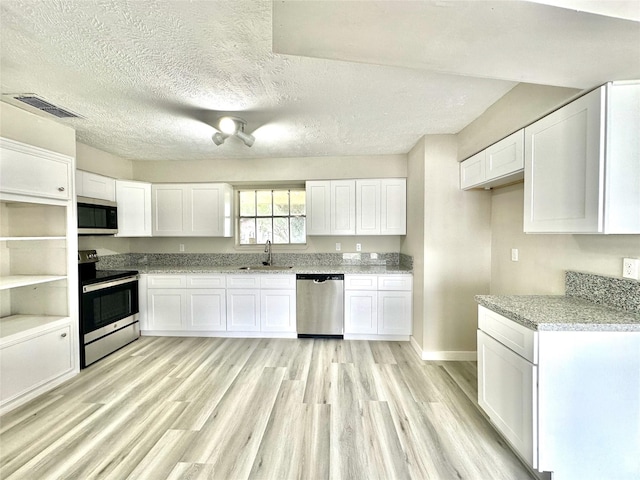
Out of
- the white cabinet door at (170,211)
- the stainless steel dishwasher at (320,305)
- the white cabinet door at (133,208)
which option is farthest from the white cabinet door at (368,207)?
the white cabinet door at (133,208)

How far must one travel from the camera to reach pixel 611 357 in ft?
4.19

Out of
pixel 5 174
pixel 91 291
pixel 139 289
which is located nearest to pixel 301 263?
pixel 139 289

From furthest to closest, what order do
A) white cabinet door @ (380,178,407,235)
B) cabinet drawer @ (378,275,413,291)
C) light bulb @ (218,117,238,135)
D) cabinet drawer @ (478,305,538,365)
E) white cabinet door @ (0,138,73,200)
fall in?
white cabinet door @ (380,178,407,235) → cabinet drawer @ (378,275,413,291) → light bulb @ (218,117,238,135) → white cabinet door @ (0,138,73,200) → cabinet drawer @ (478,305,538,365)

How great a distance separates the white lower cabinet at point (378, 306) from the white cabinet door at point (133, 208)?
2857 mm

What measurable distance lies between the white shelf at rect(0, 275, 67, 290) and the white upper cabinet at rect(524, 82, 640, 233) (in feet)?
12.6

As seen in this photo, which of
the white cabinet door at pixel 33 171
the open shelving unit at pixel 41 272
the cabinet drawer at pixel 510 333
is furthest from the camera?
the open shelving unit at pixel 41 272

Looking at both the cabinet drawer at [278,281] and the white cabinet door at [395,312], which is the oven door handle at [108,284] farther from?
the white cabinet door at [395,312]

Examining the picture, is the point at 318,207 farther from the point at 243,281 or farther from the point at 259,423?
the point at 259,423

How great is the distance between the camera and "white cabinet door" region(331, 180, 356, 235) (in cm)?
356

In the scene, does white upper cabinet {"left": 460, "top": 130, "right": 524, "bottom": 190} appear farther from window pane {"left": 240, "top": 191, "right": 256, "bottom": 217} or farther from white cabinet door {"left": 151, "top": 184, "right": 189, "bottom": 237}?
white cabinet door {"left": 151, "top": 184, "right": 189, "bottom": 237}

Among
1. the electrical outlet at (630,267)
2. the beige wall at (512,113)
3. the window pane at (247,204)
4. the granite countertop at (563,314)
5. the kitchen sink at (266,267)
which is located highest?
the beige wall at (512,113)

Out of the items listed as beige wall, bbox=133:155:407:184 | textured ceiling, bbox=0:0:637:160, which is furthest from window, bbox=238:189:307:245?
textured ceiling, bbox=0:0:637:160

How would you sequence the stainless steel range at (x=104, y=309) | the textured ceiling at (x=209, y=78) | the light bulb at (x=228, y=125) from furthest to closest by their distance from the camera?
the stainless steel range at (x=104, y=309)
the light bulb at (x=228, y=125)
the textured ceiling at (x=209, y=78)

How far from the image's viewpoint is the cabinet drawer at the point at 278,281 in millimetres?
3379
